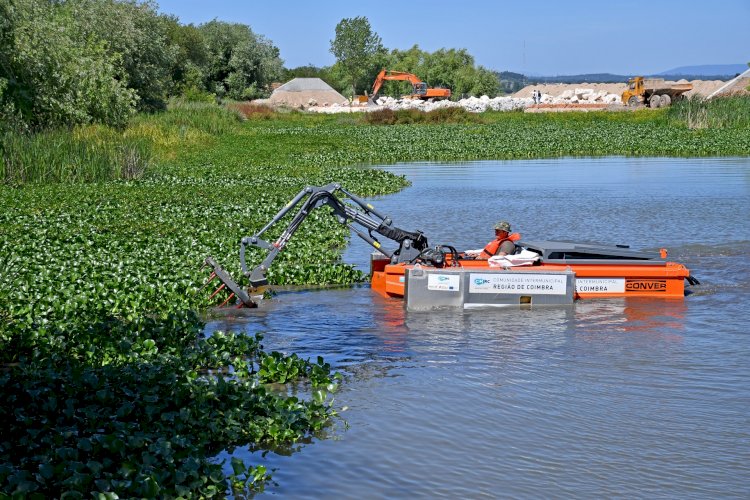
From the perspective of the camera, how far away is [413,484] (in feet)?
28.9

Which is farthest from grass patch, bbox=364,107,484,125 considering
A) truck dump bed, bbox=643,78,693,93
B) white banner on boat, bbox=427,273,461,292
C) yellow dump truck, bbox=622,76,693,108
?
white banner on boat, bbox=427,273,461,292

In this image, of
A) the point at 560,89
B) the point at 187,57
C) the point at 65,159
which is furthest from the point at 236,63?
the point at 65,159

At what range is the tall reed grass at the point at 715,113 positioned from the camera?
59031 millimetres

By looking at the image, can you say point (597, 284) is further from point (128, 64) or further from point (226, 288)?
point (128, 64)

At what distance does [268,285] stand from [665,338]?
7150mm

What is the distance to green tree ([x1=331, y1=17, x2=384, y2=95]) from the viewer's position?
159 meters

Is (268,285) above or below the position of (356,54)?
below

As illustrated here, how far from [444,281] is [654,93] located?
7239cm

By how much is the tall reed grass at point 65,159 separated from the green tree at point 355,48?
125 metres

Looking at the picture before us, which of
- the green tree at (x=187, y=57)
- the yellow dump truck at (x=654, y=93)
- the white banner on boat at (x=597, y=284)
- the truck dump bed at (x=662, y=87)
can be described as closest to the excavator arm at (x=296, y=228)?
the white banner on boat at (x=597, y=284)

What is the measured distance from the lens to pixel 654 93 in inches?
3273

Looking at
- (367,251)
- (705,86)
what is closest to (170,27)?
(705,86)

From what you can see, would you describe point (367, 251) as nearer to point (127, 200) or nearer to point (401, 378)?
point (127, 200)

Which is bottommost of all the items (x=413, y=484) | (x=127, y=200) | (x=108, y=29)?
(x=413, y=484)
